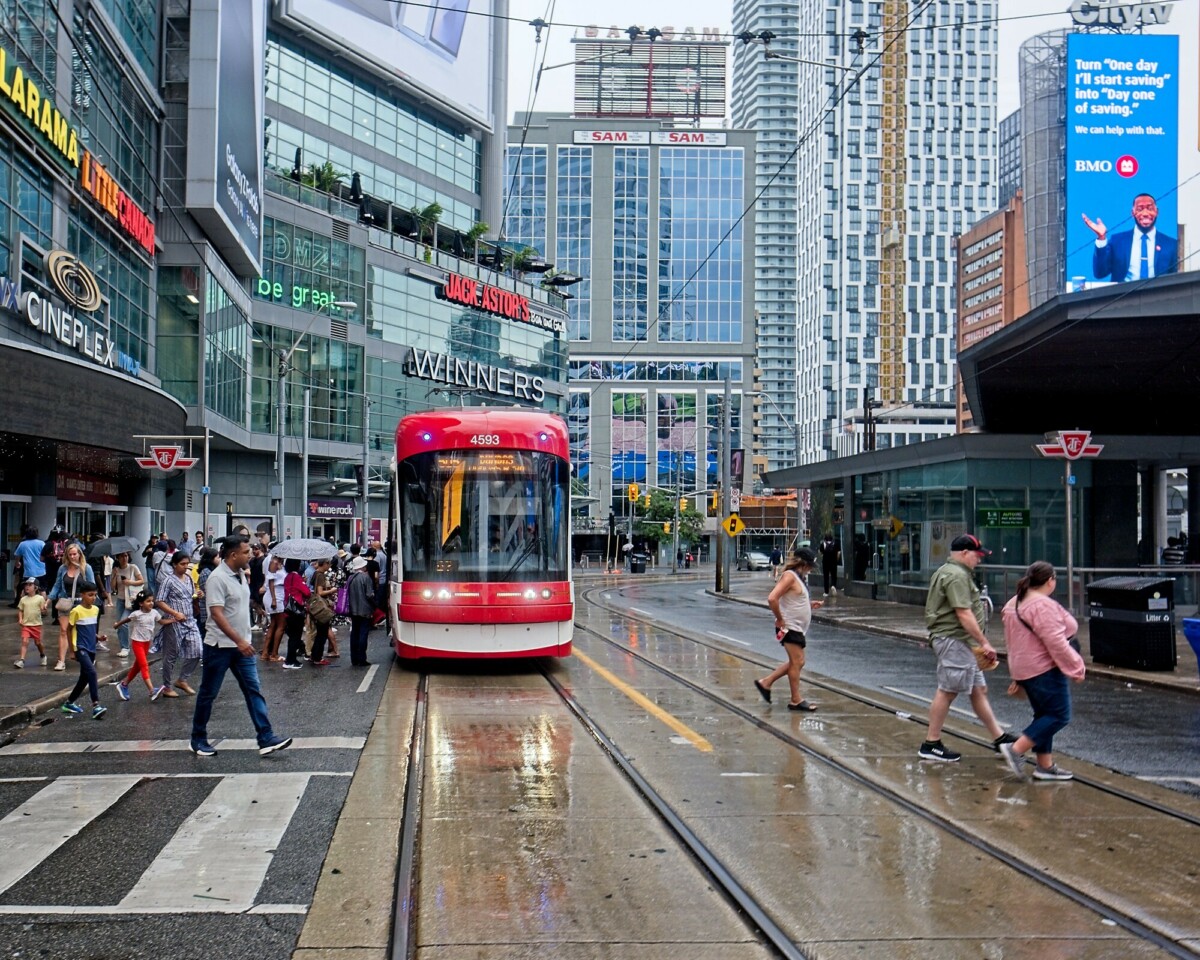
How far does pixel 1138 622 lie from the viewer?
640 inches

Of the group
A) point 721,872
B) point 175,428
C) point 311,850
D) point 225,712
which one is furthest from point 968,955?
point 175,428

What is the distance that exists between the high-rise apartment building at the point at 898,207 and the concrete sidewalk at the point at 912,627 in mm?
145391

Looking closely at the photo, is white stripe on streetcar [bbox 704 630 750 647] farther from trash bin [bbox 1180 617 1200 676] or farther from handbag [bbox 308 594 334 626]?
trash bin [bbox 1180 617 1200 676]

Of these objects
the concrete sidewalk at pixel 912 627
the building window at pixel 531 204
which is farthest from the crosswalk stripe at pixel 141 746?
the building window at pixel 531 204

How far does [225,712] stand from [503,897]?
7.04 meters

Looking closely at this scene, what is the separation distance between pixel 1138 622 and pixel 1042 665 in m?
8.41

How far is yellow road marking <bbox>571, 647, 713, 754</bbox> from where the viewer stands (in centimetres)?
1041

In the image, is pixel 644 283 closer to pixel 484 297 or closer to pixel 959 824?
pixel 484 297

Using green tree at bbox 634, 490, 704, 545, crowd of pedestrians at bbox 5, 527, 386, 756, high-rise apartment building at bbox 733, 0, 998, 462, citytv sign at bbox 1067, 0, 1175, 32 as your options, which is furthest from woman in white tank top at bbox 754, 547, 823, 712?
high-rise apartment building at bbox 733, 0, 998, 462

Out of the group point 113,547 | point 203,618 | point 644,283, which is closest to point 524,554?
point 203,618

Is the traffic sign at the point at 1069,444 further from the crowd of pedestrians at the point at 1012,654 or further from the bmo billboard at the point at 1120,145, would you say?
the bmo billboard at the point at 1120,145

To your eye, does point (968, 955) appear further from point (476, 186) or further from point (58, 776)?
point (476, 186)

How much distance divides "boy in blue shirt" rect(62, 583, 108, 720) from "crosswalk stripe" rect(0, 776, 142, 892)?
3.14m

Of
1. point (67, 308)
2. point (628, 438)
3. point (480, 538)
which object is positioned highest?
point (628, 438)
